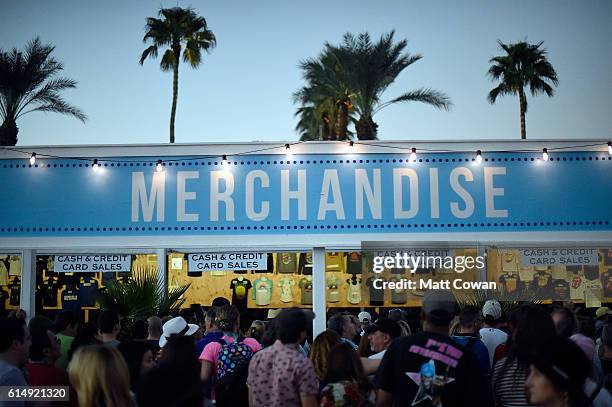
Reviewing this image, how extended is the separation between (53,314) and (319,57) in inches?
660

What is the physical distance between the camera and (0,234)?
52.2ft

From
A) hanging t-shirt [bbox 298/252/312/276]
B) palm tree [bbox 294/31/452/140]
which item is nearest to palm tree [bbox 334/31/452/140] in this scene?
palm tree [bbox 294/31/452/140]

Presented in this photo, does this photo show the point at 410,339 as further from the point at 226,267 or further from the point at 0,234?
the point at 0,234

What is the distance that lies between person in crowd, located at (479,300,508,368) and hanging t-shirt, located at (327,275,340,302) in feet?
25.8

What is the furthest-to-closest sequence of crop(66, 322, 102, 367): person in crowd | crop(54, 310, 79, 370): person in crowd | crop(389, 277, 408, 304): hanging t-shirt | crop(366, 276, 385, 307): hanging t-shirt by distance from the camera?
crop(366, 276, 385, 307): hanging t-shirt
crop(389, 277, 408, 304): hanging t-shirt
crop(54, 310, 79, 370): person in crowd
crop(66, 322, 102, 367): person in crowd

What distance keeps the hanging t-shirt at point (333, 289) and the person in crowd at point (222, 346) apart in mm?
8711

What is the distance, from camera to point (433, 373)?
5.21 meters

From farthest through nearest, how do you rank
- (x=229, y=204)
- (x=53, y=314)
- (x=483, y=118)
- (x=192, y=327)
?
1. (x=483, y=118)
2. (x=53, y=314)
3. (x=229, y=204)
4. (x=192, y=327)

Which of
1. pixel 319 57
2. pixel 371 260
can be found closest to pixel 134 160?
pixel 371 260

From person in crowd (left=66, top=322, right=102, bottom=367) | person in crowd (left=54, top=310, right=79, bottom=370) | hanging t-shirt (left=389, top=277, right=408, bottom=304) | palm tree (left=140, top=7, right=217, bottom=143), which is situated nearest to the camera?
person in crowd (left=66, top=322, right=102, bottom=367)

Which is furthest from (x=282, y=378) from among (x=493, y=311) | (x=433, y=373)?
(x=493, y=311)

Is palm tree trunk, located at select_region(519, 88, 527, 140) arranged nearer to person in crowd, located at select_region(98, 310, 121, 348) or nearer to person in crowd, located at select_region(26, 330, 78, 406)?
person in crowd, located at select_region(98, 310, 121, 348)

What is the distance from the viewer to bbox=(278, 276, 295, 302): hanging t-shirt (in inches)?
677

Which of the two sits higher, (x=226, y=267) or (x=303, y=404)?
(x=226, y=267)
